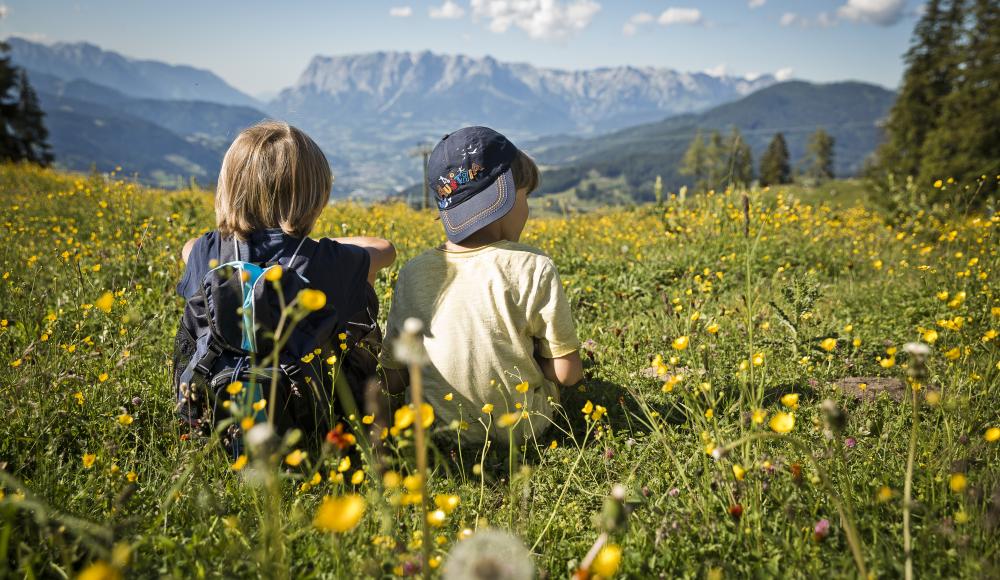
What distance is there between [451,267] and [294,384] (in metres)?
0.77

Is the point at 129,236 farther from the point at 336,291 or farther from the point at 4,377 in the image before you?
the point at 336,291

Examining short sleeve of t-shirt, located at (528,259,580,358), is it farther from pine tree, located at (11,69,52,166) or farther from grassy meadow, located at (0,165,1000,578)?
pine tree, located at (11,69,52,166)

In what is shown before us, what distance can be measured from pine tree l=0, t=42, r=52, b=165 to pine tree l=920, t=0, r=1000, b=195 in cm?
3889

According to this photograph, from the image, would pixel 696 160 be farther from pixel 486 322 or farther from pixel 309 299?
pixel 309 299

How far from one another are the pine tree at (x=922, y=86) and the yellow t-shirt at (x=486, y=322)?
3766cm

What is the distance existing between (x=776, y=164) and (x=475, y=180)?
78.3m

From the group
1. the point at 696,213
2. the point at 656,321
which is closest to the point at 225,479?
the point at 656,321

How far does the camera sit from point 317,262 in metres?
2.19

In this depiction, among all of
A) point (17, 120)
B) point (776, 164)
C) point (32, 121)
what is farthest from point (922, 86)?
point (32, 121)

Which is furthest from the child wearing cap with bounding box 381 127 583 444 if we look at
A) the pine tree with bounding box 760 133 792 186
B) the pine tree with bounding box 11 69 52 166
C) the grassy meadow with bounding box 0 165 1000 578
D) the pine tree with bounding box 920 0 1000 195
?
the pine tree with bounding box 760 133 792 186

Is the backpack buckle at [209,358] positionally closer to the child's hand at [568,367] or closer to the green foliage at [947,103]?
the child's hand at [568,367]

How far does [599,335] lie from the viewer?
12.1 ft

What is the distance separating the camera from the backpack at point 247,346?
75.7 inches

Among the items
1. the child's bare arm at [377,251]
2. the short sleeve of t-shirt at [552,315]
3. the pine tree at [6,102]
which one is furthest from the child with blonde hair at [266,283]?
the pine tree at [6,102]
